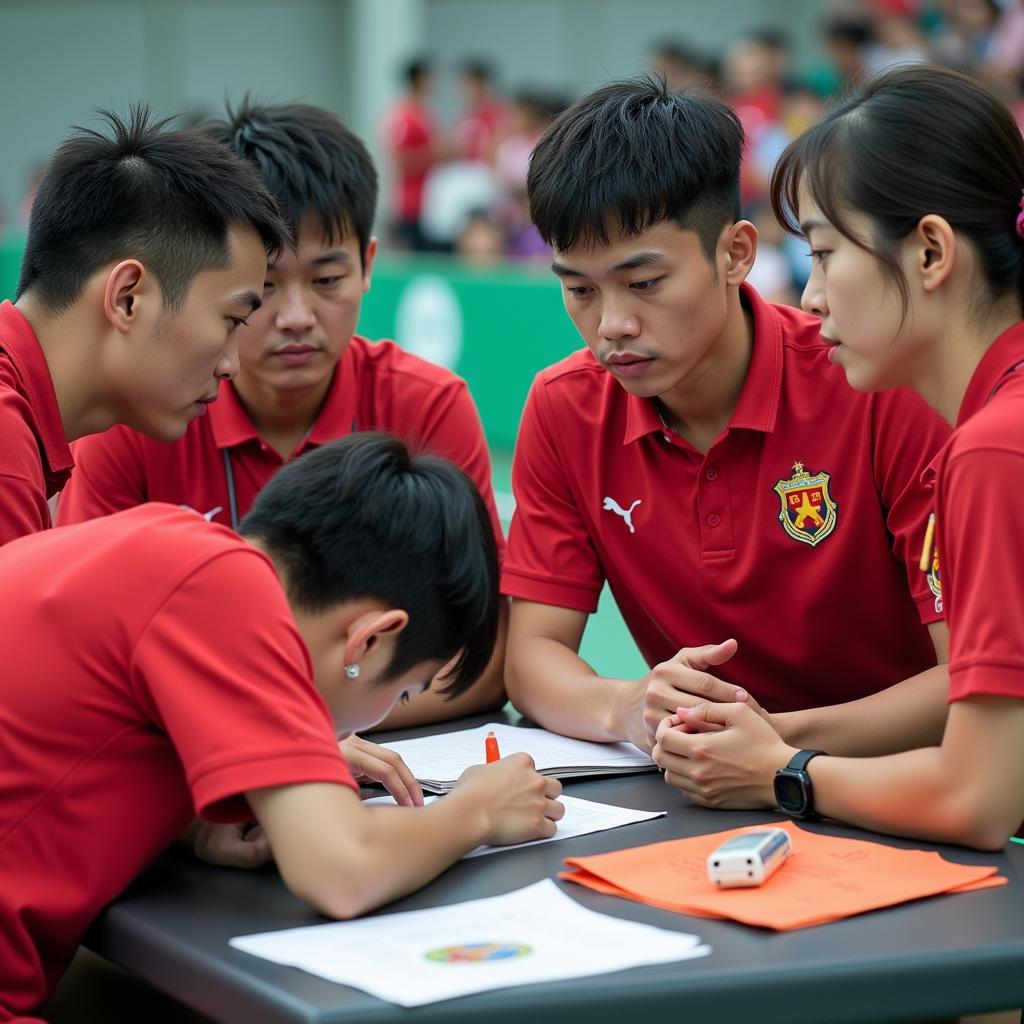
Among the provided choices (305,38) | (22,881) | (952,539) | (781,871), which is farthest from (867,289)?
(305,38)

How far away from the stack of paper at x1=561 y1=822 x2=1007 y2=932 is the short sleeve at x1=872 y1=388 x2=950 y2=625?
26.1 inches

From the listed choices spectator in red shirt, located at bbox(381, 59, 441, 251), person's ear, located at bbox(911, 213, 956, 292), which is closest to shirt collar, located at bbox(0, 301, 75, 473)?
person's ear, located at bbox(911, 213, 956, 292)

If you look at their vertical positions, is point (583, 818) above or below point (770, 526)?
below

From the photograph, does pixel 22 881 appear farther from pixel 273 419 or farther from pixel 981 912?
pixel 273 419

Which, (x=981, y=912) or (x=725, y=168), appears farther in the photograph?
(x=725, y=168)

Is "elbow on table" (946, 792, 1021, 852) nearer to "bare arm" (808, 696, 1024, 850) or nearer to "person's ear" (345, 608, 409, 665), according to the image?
"bare arm" (808, 696, 1024, 850)

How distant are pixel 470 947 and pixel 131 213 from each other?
52.1 inches

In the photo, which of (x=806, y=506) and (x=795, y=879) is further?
(x=806, y=506)

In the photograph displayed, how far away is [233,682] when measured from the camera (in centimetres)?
175

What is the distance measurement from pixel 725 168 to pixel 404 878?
4.57 ft

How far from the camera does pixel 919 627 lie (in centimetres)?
270

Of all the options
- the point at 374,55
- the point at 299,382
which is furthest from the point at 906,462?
the point at 374,55

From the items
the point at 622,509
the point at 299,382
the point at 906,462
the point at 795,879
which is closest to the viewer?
the point at 795,879

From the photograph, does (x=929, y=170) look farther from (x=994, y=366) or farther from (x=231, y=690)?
(x=231, y=690)
